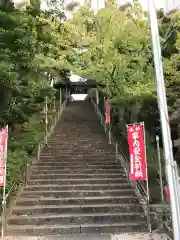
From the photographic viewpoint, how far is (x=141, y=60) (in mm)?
14188

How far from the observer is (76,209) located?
10.7 metres

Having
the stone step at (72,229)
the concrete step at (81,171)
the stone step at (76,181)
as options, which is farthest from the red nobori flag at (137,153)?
the concrete step at (81,171)

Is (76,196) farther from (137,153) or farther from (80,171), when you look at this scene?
(137,153)

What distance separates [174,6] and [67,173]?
7832 millimetres

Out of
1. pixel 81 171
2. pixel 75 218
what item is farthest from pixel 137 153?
pixel 81 171

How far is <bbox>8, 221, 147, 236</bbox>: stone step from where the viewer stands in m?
9.45

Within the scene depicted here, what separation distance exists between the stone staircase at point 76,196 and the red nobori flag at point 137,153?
51.9 inches

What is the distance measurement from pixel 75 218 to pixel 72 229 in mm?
616

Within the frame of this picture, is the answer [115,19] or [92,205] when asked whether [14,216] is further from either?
[115,19]

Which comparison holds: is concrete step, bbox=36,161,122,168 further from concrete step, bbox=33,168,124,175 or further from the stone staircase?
concrete step, bbox=33,168,124,175

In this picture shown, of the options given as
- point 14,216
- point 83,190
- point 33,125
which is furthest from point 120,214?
point 33,125

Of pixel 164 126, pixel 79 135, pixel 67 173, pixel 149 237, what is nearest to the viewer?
pixel 164 126

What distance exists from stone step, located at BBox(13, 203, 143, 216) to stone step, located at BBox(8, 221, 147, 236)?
2.67 ft

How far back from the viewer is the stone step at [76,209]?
1062 cm
